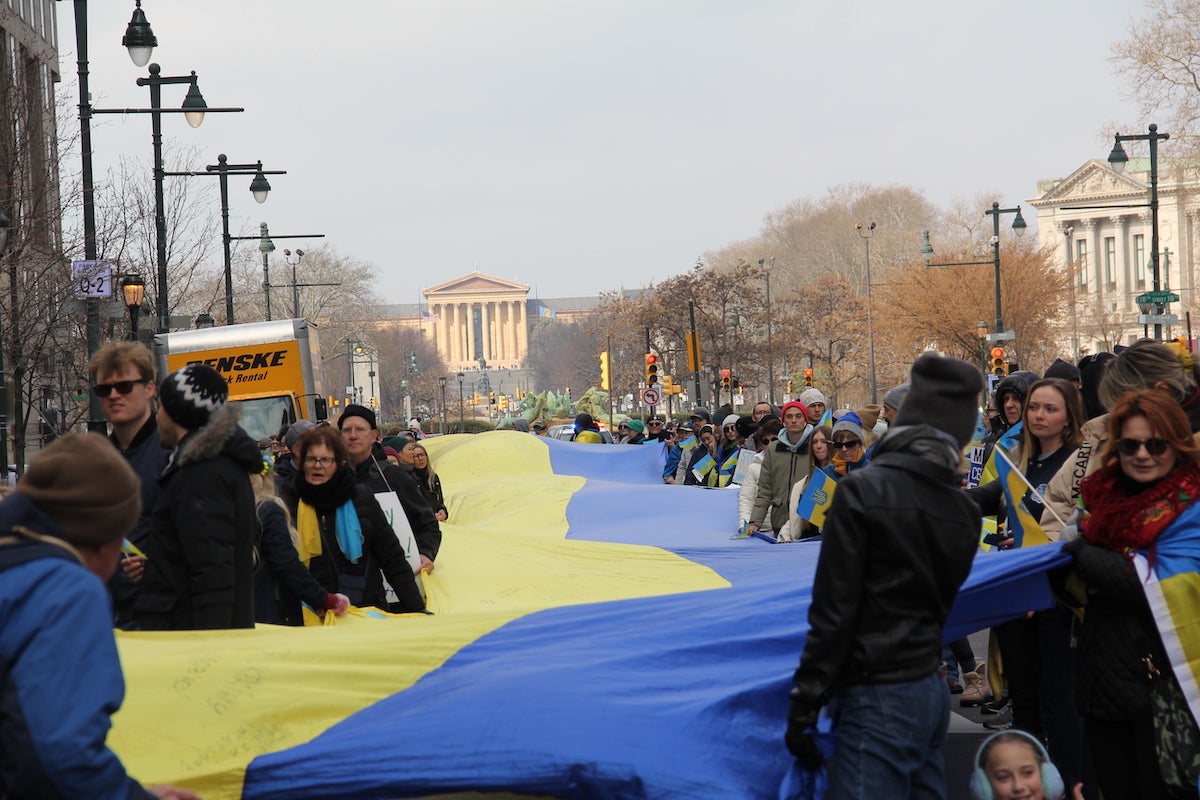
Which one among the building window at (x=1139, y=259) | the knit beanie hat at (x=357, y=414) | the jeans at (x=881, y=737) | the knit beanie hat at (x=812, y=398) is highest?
the building window at (x=1139, y=259)

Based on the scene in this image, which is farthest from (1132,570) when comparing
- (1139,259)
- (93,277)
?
(1139,259)

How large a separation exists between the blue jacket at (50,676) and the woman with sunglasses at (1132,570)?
3.59 metres

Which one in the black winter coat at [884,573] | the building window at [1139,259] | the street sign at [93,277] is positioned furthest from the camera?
the building window at [1139,259]

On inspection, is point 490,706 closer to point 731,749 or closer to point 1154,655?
point 731,749

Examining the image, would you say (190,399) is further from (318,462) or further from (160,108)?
(160,108)

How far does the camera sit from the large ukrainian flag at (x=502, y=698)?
4762 millimetres

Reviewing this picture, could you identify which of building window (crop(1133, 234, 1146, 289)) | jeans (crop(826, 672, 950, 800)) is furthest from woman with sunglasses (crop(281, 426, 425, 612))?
building window (crop(1133, 234, 1146, 289))

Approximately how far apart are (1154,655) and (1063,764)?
1.44 metres

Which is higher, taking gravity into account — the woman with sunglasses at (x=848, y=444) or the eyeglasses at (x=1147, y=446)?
the eyeglasses at (x=1147, y=446)

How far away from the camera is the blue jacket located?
3043 mm

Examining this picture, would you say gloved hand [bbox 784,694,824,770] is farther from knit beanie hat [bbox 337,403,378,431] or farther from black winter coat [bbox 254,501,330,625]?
knit beanie hat [bbox 337,403,378,431]

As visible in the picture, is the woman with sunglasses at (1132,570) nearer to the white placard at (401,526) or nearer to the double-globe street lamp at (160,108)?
the white placard at (401,526)

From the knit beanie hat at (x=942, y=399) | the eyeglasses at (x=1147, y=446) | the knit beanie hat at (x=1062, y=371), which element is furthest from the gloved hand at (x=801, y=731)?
the knit beanie hat at (x=1062, y=371)

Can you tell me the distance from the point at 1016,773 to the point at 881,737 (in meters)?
1.28
